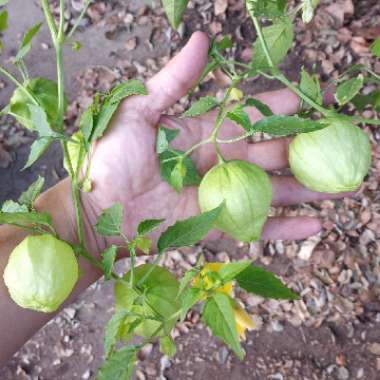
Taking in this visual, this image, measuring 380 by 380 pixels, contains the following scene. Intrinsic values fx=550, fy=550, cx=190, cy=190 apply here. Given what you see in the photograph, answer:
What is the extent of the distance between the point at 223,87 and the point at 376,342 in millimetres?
1116

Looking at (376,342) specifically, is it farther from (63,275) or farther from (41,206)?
(63,275)

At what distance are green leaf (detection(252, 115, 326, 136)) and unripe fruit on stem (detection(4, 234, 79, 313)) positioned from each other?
353mm

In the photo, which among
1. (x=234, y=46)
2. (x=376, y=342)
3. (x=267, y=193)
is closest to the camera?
(x=267, y=193)

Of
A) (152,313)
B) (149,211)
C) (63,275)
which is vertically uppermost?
(63,275)

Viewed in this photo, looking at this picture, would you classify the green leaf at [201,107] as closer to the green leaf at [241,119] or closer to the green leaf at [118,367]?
the green leaf at [241,119]

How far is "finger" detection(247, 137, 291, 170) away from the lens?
142 cm

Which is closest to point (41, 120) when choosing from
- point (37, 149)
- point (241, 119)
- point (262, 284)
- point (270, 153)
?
point (37, 149)

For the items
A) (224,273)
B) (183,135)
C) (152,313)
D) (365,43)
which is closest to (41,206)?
(183,135)

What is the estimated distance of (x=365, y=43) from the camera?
2117 mm

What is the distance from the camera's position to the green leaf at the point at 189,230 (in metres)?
0.80

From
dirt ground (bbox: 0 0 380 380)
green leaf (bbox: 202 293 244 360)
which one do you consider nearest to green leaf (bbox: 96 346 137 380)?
green leaf (bbox: 202 293 244 360)

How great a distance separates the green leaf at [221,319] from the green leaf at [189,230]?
97 mm

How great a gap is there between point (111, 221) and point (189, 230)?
0.13m

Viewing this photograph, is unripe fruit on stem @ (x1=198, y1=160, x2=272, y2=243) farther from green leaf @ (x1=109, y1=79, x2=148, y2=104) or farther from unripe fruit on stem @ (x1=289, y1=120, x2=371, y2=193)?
green leaf @ (x1=109, y1=79, x2=148, y2=104)
